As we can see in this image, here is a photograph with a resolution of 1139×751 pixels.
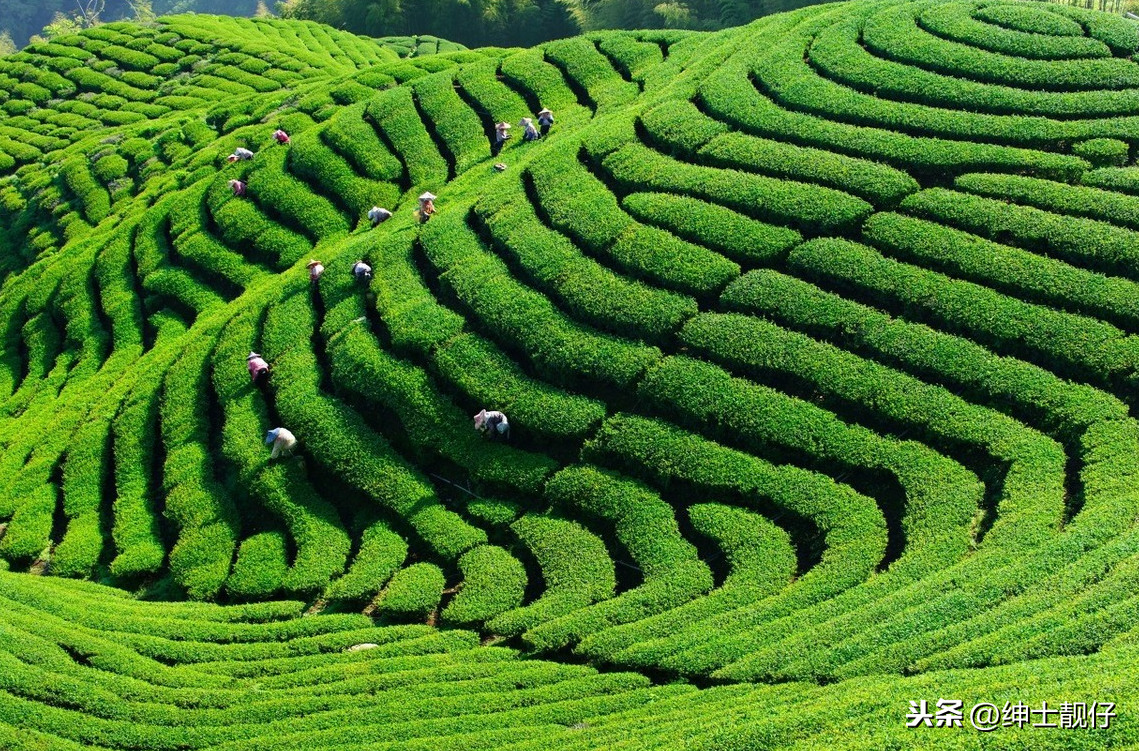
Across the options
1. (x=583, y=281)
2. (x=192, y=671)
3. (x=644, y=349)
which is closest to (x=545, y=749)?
(x=192, y=671)

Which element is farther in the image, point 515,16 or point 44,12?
point 44,12

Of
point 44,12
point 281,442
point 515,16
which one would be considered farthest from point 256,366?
point 44,12

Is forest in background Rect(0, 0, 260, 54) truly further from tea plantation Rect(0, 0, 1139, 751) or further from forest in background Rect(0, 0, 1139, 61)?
tea plantation Rect(0, 0, 1139, 751)

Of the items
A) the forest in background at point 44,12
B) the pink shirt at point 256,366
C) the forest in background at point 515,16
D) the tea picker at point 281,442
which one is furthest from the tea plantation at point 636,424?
the forest in background at point 44,12

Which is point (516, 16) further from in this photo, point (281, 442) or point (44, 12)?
point (44, 12)

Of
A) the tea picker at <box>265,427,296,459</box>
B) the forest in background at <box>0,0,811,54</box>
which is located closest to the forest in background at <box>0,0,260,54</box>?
the forest in background at <box>0,0,811,54</box>

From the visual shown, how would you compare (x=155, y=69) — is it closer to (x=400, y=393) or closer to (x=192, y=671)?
(x=400, y=393)

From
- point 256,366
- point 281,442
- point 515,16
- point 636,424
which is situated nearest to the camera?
point 636,424

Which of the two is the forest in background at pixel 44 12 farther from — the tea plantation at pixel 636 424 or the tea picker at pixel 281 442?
the tea picker at pixel 281 442

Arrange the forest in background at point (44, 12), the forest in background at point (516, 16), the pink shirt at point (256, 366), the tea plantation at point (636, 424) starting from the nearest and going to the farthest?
1. the tea plantation at point (636, 424)
2. the pink shirt at point (256, 366)
3. the forest in background at point (516, 16)
4. the forest in background at point (44, 12)
